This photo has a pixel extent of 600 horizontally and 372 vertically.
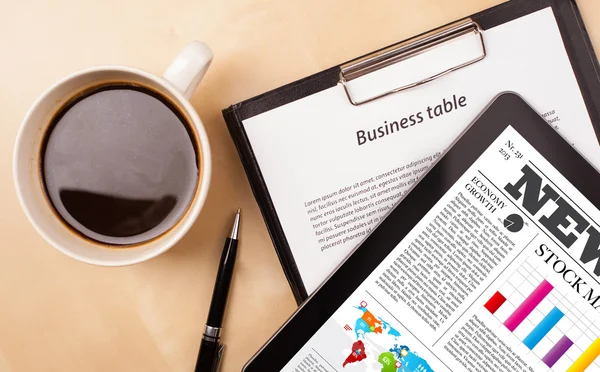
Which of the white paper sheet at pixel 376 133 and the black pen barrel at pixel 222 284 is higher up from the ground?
the white paper sheet at pixel 376 133

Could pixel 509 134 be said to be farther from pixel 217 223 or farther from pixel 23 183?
pixel 23 183

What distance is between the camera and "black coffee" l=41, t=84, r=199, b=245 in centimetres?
46

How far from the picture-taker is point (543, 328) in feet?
1.60

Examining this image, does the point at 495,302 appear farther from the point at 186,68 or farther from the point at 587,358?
the point at 186,68

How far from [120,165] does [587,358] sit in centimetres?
44

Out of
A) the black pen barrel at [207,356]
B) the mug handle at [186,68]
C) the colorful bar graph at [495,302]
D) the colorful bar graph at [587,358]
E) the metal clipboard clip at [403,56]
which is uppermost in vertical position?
the metal clipboard clip at [403,56]

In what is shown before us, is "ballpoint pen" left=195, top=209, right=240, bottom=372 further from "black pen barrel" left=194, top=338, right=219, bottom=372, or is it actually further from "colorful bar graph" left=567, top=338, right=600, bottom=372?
"colorful bar graph" left=567, top=338, right=600, bottom=372

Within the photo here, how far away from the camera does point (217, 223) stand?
21.0 inches

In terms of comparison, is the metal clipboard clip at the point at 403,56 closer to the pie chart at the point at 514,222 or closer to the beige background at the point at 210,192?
the beige background at the point at 210,192

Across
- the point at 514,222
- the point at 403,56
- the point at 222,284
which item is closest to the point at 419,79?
the point at 403,56

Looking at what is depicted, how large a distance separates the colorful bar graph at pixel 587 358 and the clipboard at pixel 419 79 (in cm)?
19

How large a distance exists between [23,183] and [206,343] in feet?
0.72

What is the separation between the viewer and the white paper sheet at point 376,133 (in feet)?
1.64

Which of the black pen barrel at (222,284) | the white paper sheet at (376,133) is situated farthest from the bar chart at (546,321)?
the black pen barrel at (222,284)
